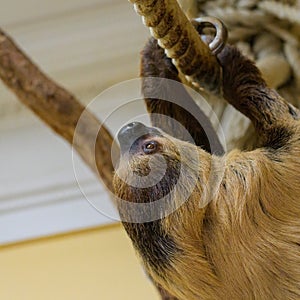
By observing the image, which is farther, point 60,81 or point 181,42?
point 60,81

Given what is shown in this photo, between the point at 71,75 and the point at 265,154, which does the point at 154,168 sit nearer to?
the point at 265,154

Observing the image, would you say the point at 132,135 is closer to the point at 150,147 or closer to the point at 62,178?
the point at 150,147

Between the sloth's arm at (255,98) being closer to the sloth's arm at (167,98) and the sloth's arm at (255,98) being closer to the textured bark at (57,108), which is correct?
the sloth's arm at (167,98)

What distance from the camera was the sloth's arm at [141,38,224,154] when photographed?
64 centimetres

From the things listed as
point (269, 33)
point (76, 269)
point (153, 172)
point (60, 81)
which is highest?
point (153, 172)

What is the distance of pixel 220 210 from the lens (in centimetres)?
54

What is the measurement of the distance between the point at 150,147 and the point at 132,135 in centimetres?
2

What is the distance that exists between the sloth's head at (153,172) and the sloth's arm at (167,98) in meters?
0.10

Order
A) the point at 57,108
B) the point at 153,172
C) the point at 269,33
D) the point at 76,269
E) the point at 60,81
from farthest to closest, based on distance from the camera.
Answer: the point at 60,81 → the point at 76,269 → the point at 269,33 → the point at 57,108 → the point at 153,172

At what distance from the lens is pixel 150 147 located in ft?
1.72

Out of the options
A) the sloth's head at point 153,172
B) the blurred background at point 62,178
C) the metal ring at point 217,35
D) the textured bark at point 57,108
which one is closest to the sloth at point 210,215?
the sloth's head at point 153,172

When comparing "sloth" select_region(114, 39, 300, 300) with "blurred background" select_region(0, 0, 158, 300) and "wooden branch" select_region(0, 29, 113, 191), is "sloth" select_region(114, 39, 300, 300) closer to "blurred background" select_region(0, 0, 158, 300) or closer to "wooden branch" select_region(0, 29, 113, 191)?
"wooden branch" select_region(0, 29, 113, 191)

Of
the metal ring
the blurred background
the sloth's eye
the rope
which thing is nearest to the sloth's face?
the sloth's eye

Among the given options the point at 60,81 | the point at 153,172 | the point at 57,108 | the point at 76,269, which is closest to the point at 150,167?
the point at 153,172
